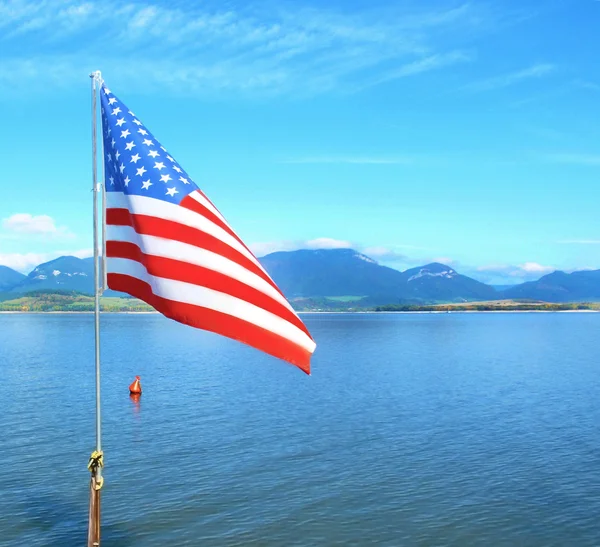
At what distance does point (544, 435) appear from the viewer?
46.8m

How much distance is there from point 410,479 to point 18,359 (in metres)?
89.6

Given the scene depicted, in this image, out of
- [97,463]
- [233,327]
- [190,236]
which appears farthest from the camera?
[97,463]

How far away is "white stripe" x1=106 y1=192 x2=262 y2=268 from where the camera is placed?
16.8 m

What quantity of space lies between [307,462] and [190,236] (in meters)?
24.6

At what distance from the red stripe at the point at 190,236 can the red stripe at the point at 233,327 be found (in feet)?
3.95

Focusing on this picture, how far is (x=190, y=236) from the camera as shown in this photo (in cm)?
1681

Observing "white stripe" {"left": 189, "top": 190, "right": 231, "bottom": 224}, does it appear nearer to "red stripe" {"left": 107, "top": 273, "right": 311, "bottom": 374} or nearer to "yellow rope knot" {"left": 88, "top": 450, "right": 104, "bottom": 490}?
"red stripe" {"left": 107, "top": 273, "right": 311, "bottom": 374}

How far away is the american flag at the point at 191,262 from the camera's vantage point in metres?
16.6

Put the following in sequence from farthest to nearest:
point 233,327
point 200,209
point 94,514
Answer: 1. point 94,514
2. point 200,209
3. point 233,327

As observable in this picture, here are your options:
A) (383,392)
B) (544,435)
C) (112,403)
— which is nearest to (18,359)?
(112,403)

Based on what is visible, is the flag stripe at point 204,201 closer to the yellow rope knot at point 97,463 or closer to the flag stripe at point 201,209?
the flag stripe at point 201,209

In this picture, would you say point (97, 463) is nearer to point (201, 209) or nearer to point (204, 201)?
point (201, 209)

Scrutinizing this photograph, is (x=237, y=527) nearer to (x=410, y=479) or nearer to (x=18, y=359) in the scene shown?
(x=410, y=479)

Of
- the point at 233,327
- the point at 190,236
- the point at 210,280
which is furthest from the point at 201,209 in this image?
the point at 233,327
